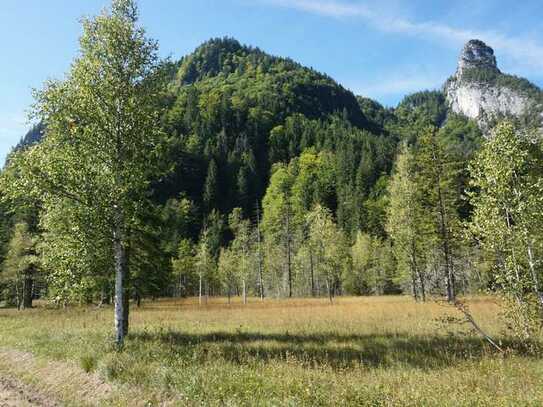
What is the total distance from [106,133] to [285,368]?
1097 centimetres

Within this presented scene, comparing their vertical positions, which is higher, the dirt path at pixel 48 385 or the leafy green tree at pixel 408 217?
the leafy green tree at pixel 408 217

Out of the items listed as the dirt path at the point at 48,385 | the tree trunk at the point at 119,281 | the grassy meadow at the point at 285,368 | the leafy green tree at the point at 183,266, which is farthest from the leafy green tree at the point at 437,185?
the leafy green tree at the point at 183,266

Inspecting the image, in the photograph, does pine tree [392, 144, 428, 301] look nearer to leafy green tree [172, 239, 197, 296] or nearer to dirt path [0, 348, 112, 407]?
dirt path [0, 348, 112, 407]

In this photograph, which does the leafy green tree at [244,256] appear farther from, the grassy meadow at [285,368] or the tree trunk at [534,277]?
the tree trunk at [534,277]

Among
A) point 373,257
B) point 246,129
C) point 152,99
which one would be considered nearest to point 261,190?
point 246,129

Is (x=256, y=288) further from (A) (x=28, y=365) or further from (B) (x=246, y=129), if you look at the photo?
(B) (x=246, y=129)

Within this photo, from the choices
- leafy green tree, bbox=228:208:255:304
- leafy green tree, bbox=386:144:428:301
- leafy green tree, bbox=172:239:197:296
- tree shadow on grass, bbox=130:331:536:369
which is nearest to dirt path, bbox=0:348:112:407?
tree shadow on grass, bbox=130:331:536:369

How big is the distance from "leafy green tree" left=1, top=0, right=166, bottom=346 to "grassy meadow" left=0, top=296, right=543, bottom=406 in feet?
8.15

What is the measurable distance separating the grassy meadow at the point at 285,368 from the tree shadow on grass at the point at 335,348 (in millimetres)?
40

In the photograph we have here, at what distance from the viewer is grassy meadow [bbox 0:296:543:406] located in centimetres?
856

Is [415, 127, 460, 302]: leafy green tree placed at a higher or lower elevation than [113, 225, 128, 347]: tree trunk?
higher

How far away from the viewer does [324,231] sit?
51500mm

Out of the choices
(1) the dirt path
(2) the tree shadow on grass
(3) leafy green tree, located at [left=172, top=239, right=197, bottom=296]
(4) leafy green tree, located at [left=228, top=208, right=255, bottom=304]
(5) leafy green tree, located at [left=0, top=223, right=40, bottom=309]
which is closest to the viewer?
(1) the dirt path

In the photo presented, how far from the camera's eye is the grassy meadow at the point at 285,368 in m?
8.56
